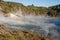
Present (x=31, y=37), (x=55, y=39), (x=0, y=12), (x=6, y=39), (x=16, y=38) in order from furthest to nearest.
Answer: (x=0, y=12) < (x=55, y=39) < (x=31, y=37) < (x=16, y=38) < (x=6, y=39)

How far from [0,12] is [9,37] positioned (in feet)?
243

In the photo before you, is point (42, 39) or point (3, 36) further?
point (42, 39)

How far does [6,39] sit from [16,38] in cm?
238

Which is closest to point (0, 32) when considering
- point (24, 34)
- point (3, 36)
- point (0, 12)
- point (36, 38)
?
point (3, 36)

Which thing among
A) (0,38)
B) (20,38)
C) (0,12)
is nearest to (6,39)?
(0,38)

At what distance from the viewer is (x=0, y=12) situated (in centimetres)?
9844

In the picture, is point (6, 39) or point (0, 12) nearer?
point (6, 39)

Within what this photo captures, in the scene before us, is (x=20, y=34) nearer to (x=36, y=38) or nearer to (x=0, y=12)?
(x=36, y=38)

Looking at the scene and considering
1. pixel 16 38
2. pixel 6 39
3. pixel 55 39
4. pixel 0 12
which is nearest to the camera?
pixel 6 39

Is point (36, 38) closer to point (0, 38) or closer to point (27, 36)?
point (27, 36)

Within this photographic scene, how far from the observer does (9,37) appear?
25.9 m

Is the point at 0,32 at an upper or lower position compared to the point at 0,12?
upper

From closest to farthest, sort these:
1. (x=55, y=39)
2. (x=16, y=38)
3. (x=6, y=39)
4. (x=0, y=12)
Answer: (x=6, y=39) < (x=16, y=38) < (x=55, y=39) < (x=0, y=12)

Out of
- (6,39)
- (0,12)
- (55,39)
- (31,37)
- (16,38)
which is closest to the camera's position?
(6,39)
